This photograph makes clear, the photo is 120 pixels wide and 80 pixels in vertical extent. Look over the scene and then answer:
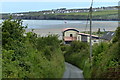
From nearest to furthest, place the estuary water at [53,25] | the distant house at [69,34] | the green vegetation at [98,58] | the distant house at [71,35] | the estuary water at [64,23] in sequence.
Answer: the green vegetation at [98,58] < the estuary water at [64,23] < the estuary water at [53,25] < the distant house at [71,35] < the distant house at [69,34]

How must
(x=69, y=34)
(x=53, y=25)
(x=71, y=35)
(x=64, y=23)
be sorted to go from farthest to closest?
(x=71, y=35) < (x=69, y=34) < (x=64, y=23) < (x=53, y=25)

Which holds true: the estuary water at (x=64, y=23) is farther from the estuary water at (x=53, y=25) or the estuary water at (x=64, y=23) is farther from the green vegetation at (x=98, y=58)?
the green vegetation at (x=98, y=58)

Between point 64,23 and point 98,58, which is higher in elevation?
point 64,23

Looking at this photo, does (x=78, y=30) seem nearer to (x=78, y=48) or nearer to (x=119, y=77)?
(x=78, y=48)

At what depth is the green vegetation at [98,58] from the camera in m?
11.5

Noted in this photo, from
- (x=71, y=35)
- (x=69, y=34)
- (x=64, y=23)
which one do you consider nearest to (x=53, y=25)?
(x=64, y=23)

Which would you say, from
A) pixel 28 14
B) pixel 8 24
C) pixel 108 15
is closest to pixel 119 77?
pixel 8 24

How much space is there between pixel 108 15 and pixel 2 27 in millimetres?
25567

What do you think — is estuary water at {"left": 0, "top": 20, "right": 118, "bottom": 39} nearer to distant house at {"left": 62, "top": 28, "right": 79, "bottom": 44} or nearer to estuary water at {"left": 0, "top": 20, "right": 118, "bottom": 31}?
estuary water at {"left": 0, "top": 20, "right": 118, "bottom": 31}

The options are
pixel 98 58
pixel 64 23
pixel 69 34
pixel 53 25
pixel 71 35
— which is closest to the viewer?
pixel 98 58

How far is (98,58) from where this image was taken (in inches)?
680

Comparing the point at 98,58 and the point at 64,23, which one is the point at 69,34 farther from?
the point at 98,58

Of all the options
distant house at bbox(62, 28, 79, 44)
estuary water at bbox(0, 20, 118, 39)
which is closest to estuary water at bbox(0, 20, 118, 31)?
estuary water at bbox(0, 20, 118, 39)

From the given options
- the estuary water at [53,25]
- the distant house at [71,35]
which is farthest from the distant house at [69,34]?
the estuary water at [53,25]
